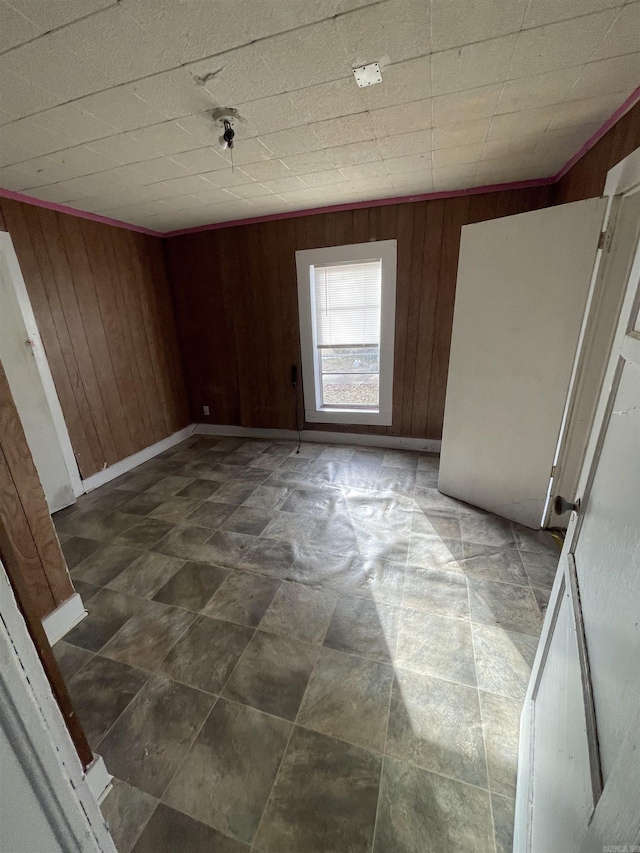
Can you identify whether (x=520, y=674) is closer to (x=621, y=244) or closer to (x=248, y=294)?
(x=621, y=244)

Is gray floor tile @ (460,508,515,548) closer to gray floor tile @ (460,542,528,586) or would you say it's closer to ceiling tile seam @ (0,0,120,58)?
gray floor tile @ (460,542,528,586)

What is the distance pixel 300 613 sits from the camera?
1753 millimetres

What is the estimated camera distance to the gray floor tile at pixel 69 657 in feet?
4.94

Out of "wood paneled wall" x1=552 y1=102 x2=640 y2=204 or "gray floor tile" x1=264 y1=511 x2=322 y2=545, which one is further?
"gray floor tile" x1=264 y1=511 x2=322 y2=545

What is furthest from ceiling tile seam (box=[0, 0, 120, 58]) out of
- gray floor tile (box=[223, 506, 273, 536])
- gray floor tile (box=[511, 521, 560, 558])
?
gray floor tile (box=[511, 521, 560, 558])

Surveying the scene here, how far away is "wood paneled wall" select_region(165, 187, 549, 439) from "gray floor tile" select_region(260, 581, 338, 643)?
229cm

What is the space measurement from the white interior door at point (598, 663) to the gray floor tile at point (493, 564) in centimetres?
96

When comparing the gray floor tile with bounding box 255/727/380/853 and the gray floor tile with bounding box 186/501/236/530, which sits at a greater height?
the gray floor tile with bounding box 186/501/236/530

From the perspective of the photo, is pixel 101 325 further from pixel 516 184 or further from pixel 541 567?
pixel 541 567

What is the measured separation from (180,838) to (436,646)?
45.0 inches

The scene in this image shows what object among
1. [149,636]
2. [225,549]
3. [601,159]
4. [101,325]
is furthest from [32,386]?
[601,159]

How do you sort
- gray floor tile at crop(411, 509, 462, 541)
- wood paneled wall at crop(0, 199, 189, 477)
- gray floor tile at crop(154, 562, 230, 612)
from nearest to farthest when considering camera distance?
gray floor tile at crop(154, 562, 230, 612), gray floor tile at crop(411, 509, 462, 541), wood paneled wall at crop(0, 199, 189, 477)

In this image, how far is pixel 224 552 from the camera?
87.7 inches

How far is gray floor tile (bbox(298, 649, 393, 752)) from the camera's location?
1.25 meters
